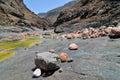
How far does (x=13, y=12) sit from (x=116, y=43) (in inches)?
2873

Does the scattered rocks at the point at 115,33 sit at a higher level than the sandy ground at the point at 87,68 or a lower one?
higher

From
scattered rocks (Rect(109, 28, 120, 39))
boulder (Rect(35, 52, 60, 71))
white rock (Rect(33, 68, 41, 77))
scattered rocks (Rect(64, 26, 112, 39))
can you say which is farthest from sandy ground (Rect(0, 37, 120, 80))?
scattered rocks (Rect(64, 26, 112, 39))

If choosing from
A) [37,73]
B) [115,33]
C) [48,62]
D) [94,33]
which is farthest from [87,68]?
[94,33]

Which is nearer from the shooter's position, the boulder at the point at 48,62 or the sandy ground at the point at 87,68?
the sandy ground at the point at 87,68

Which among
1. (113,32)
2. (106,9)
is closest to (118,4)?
(106,9)

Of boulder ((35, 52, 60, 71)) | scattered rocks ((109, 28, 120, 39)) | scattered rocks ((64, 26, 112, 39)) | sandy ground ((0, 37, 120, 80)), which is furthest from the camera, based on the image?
scattered rocks ((64, 26, 112, 39))

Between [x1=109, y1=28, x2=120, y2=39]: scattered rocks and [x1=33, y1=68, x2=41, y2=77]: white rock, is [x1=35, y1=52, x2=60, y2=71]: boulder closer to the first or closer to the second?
[x1=33, y1=68, x2=41, y2=77]: white rock

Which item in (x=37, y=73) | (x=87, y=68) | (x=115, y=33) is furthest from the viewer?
(x=115, y=33)

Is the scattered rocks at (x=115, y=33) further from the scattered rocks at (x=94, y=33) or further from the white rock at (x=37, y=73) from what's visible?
the white rock at (x=37, y=73)

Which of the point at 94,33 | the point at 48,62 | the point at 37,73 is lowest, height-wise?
the point at 37,73

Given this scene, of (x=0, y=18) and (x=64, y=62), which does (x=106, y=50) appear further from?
(x=0, y=18)

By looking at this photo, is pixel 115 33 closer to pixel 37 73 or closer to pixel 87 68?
pixel 87 68

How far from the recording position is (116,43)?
596 inches

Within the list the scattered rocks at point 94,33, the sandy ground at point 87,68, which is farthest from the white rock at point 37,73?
the scattered rocks at point 94,33
